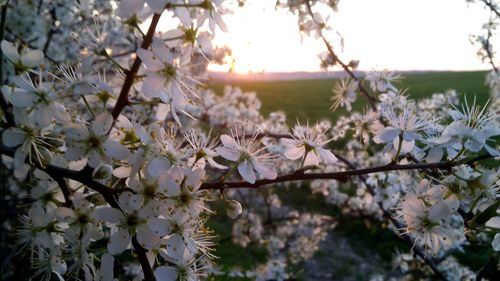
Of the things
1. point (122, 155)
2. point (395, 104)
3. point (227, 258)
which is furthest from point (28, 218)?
point (227, 258)

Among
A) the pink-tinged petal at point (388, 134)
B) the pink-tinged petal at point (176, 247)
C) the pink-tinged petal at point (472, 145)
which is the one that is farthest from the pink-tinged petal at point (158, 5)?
the pink-tinged petal at point (472, 145)

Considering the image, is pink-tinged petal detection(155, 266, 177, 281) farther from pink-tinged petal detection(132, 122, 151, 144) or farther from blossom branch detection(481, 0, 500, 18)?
blossom branch detection(481, 0, 500, 18)

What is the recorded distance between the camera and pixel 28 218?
1.21 meters

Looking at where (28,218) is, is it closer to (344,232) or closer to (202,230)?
(202,230)

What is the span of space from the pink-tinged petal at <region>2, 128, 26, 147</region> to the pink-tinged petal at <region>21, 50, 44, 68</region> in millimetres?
188

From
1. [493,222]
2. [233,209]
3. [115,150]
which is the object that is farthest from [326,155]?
[115,150]

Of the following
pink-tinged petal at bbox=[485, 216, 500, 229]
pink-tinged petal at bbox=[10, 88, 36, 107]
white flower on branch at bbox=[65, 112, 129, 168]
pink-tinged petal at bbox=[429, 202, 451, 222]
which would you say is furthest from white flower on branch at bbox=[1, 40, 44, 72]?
pink-tinged petal at bbox=[485, 216, 500, 229]

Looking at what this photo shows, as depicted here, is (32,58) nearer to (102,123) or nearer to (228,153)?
(102,123)

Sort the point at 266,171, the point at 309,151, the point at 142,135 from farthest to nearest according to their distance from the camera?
the point at 309,151, the point at 266,171, the point at 142,135

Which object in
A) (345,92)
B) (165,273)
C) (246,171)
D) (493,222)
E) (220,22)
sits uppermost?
(220,22)

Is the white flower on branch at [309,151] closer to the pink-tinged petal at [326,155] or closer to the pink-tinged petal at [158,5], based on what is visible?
the pink-tinged petal at [326,155]

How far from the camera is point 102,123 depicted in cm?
104

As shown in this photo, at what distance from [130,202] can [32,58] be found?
0.42 m

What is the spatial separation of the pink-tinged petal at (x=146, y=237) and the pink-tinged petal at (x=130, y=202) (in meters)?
0.05
